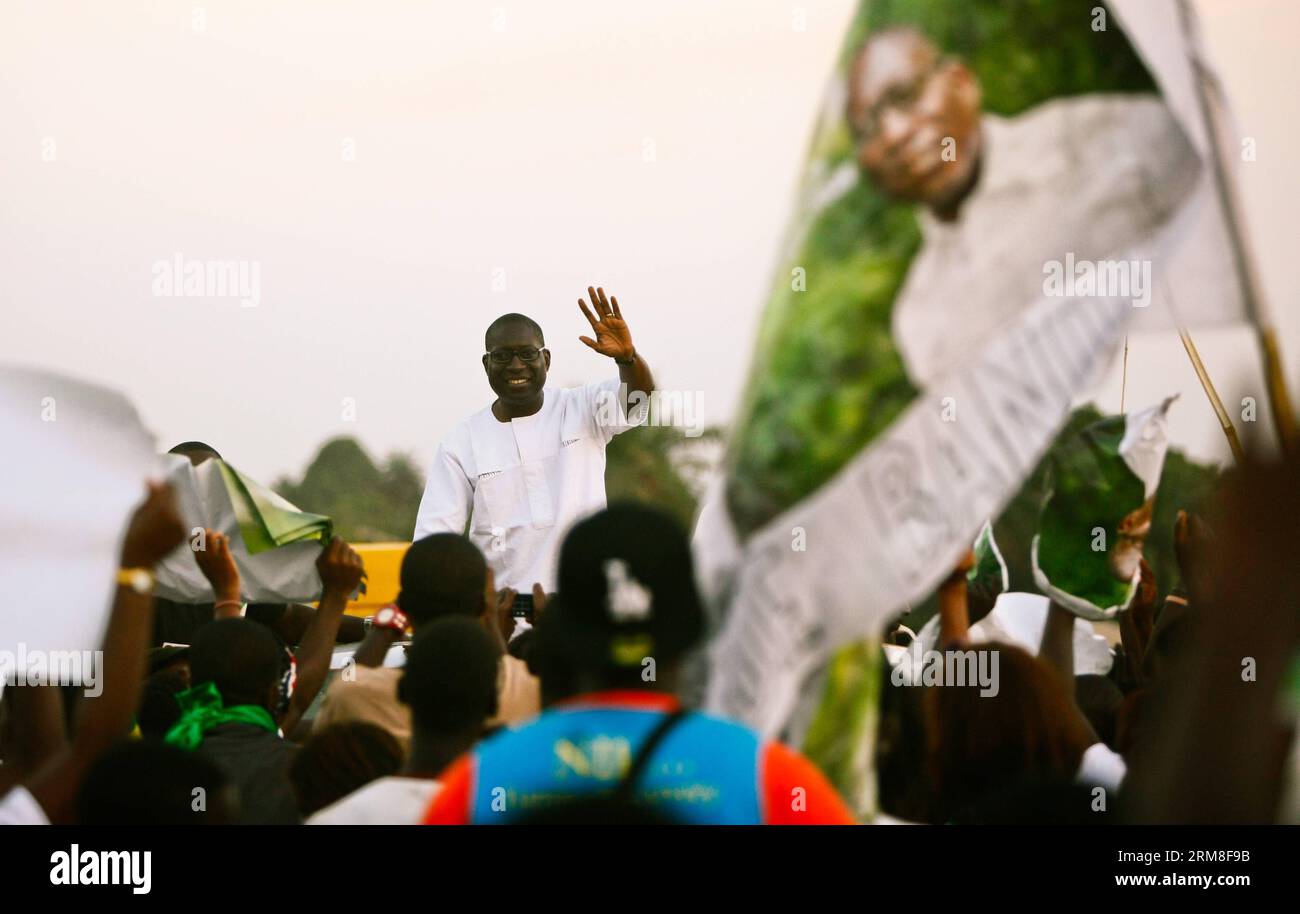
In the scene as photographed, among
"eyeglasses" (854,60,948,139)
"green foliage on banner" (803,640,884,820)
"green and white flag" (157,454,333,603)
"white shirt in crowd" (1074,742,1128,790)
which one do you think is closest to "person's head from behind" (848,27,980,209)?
"eyeglasses" (854,60,948,139)

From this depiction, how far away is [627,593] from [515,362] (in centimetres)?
352

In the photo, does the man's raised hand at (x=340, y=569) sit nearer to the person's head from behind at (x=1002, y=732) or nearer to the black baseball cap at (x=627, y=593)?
the person's head from behind at (x=1002, y=732)

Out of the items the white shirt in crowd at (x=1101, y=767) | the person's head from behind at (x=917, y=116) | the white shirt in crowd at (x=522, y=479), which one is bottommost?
the white shirt in crowd at (x=1101, y=767)

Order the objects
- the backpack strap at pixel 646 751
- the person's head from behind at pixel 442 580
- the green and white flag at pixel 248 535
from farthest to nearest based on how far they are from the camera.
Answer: the green and white flag at pixel 248 535 < the person's head from behind at pixel 442 580 < the backpack strap at pixel 646 751

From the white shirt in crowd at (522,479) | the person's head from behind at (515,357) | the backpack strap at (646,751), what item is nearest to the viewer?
the backpack strap at (646,751)

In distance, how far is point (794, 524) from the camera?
238cm

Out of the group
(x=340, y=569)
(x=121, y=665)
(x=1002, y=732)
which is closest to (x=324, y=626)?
(x=340, y=569)

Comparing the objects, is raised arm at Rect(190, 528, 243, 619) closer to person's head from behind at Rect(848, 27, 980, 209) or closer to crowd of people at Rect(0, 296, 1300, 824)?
crowd of people at Rect(0, 296, 1300, 824)

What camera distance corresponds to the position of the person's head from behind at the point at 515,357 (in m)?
5.41

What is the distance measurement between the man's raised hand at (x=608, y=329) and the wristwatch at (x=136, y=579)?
2676 millimetres

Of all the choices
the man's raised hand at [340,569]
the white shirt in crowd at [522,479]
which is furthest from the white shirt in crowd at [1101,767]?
the white shirt in crowd at [522,479]

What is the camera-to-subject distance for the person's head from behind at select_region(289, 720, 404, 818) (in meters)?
3.17
